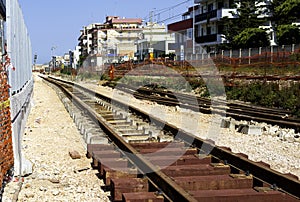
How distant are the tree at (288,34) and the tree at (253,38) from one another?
270cm

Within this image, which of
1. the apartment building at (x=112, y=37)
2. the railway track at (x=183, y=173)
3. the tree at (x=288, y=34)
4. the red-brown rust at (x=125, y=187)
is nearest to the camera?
the railway track at (x=183, y=173)

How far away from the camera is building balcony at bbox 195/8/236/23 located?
183 ft

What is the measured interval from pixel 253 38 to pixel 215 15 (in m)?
13.1

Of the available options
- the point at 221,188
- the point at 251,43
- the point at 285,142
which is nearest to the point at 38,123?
the point at 285,142

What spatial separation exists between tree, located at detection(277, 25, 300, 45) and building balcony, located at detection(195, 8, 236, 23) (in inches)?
458

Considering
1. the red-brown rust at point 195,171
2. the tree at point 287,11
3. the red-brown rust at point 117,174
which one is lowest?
the red-brown rust at point 117,174

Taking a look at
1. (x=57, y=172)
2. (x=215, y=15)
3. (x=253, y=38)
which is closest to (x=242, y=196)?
(x=57, y=172)

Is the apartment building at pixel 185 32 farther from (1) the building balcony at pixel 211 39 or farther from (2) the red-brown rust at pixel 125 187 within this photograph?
(2) the red-brown rust at pixel 125 187

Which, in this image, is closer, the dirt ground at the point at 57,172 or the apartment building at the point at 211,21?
the dirt ground at the point at 57,172

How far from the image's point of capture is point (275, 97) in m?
18.9

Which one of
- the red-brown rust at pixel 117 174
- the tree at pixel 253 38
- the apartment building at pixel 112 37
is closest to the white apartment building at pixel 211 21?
the tree at pixel 253 38

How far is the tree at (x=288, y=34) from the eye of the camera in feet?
135

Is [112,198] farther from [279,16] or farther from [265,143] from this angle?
[279,16]

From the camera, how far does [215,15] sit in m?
58.3
